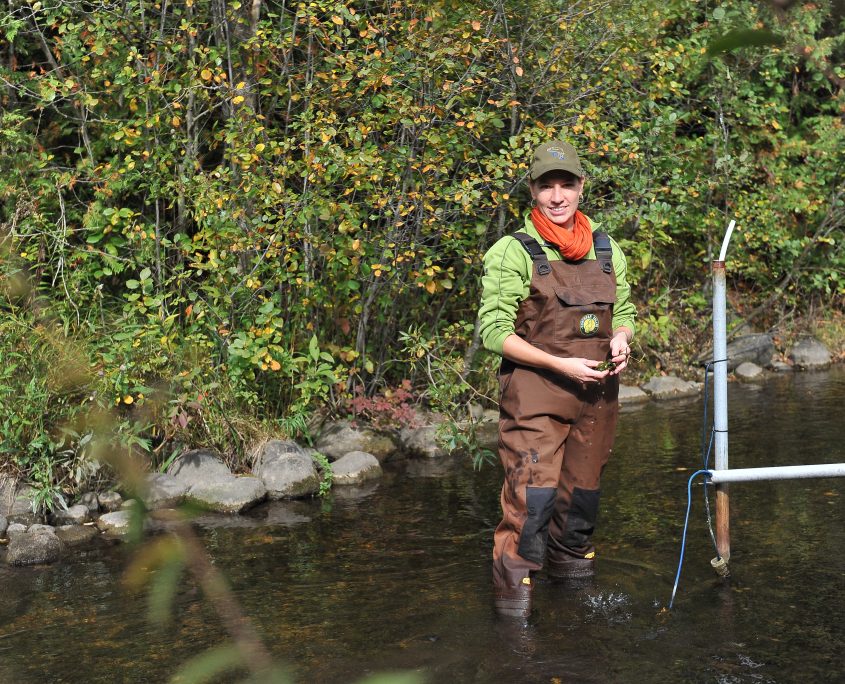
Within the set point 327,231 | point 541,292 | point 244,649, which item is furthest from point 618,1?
point 244,649

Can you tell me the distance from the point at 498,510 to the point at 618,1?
3.88m

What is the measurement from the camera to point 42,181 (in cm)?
787

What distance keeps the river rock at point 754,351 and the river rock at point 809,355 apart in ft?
0.89

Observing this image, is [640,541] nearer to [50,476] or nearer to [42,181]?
[50,476]

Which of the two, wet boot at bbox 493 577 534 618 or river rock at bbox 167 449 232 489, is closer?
wet boot at bbox 493 577 534 618

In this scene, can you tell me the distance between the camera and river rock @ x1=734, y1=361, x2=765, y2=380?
38.1 feet

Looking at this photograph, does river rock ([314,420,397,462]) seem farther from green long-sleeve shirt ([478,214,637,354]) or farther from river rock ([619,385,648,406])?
green long-sleeve shirt ([478,214,637,354])

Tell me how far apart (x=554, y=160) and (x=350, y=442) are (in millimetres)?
4379

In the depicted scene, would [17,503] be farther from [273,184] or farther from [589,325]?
[589,325]

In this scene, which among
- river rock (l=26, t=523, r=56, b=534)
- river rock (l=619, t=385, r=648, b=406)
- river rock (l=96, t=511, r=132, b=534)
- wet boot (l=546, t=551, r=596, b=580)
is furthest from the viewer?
river rock (l=619, t=385, r=648, b=406)

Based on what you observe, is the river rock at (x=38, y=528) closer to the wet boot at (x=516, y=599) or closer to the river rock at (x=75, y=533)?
the river rock at (x=75, y=533)

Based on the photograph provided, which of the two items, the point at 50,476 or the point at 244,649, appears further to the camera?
the point at 50,476

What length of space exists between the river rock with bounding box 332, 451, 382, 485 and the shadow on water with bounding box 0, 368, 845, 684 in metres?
0.26

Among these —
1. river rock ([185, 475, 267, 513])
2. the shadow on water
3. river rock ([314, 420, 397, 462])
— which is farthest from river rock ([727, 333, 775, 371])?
river rock ([185, 475, 267, 513])
